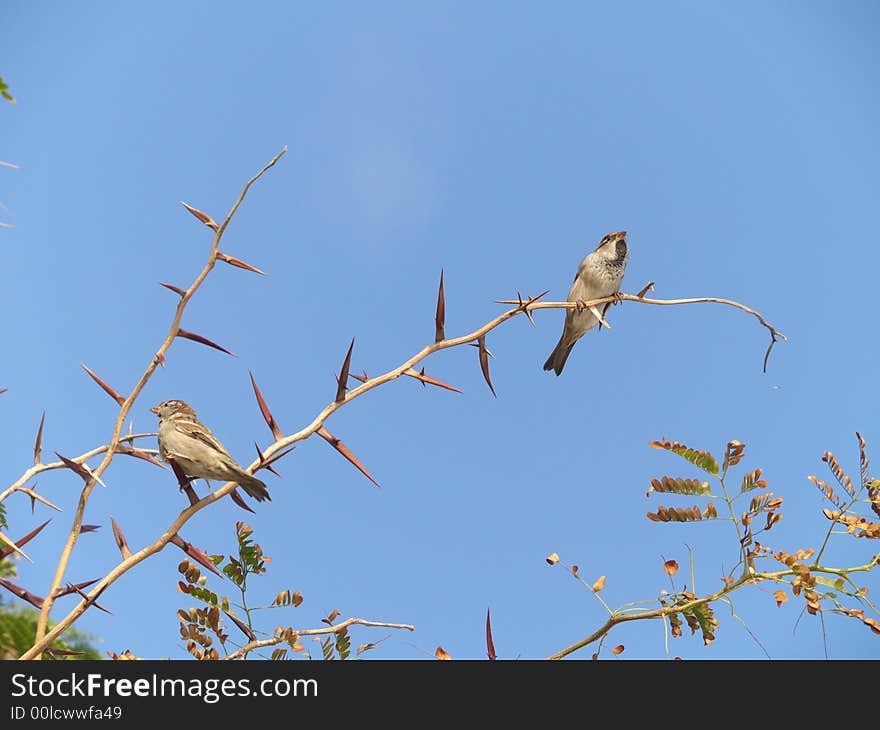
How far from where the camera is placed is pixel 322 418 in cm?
283

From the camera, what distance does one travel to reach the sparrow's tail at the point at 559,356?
34.0ft

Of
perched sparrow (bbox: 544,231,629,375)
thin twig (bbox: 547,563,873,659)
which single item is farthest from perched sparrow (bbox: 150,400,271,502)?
perched sparrow (bbox: 544,231,629,375)

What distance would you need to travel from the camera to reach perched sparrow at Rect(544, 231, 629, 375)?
1005cm

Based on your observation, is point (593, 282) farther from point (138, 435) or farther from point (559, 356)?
point (138, 435)

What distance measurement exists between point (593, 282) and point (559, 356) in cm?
114

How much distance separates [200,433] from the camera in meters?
4.14

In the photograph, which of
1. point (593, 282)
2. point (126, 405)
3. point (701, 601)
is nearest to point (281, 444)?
point (126, 405)

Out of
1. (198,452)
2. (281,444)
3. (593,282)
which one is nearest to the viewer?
(281,444)

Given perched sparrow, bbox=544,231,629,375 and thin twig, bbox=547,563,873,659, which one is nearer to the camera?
thin twig, bbox=547,563,873,659

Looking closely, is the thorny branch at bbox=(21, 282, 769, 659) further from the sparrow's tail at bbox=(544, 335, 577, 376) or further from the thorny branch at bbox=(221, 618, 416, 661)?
the sparrow's tail at bbox=(544, 335, 577, 376)

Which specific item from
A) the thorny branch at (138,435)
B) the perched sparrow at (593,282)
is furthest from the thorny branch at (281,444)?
the perched sparrow at (593,282)
